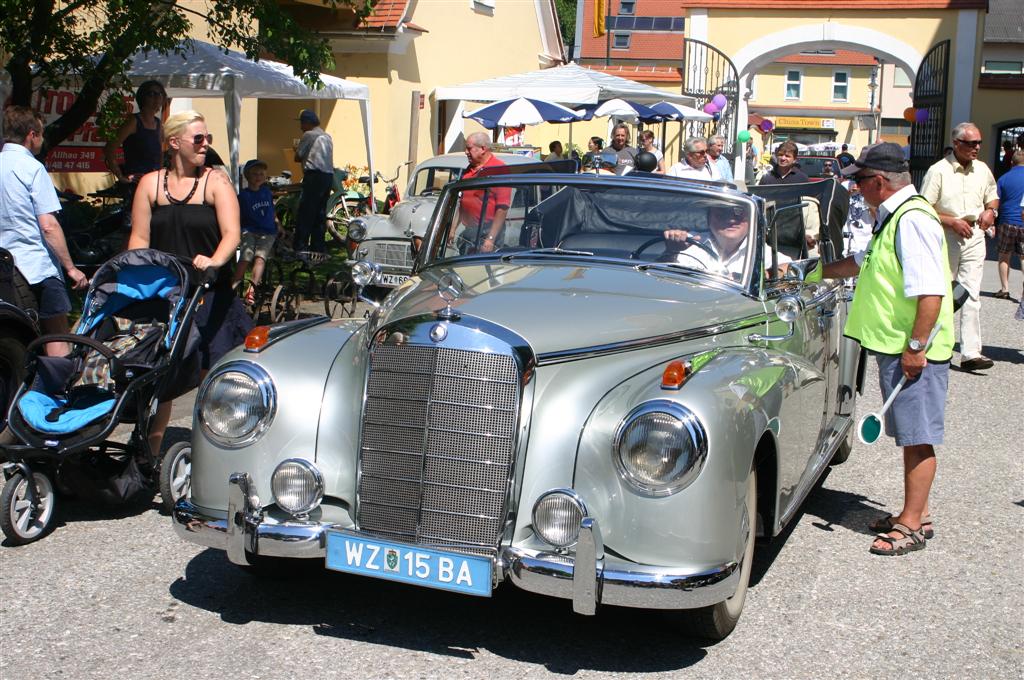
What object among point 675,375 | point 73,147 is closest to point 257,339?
point 675,375

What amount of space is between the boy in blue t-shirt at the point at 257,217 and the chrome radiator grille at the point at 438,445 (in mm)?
6295

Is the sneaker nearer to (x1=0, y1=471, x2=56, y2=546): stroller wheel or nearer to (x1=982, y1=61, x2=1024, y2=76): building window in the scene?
(x1=0, y1=471, x2=56, y2=546): stroller wheel

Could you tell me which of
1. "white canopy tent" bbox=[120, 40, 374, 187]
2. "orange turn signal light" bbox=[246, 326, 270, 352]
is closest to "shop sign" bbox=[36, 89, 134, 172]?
"white canopy tent" bbox=[120, 40, 374, 187]

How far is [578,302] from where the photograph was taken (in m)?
4.82

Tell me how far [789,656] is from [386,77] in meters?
21.3

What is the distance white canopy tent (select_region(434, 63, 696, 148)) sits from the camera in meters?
18.8

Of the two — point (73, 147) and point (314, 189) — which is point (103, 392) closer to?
point (314, 189)

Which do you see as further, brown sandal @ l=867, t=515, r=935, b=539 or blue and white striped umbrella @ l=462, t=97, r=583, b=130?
blue and white striped umbrella @ l=462, t=97, r=583, b=130

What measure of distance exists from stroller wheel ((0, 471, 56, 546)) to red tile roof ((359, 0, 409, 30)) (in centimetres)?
1896

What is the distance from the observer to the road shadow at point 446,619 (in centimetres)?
437

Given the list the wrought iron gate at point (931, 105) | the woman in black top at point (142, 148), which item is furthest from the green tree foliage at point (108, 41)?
the wrought iron gate at point (931, 105)

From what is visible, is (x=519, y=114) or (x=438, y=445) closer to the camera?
(x=438, y=445)

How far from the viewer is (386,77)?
24.3 meters

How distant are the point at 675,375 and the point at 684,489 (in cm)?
43
